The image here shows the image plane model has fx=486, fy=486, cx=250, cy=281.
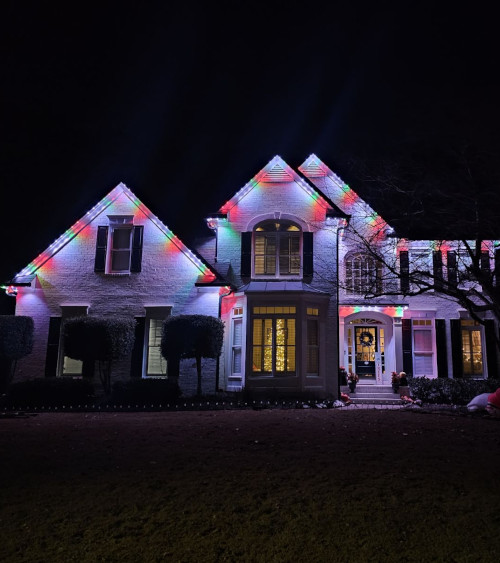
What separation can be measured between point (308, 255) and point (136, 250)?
6223mm

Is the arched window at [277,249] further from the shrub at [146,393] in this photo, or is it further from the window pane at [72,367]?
the window pane at [72,367]

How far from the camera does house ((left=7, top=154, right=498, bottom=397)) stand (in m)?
16.7

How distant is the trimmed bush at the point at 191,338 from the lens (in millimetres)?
15203

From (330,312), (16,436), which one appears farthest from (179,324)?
(16,436)

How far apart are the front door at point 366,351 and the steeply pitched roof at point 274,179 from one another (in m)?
5.59

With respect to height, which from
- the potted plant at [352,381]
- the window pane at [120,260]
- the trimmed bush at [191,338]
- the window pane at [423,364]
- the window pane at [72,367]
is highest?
the window pane at [120,260]

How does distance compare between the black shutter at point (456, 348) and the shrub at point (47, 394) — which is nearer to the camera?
the shrub at point (47, 394)

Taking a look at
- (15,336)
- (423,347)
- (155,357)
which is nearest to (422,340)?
(423,347)

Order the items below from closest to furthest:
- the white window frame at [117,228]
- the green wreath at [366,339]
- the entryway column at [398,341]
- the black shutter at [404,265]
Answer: the white window frame at [117,228] < the black shutter at [404,265] < the entryway column at [398,341] < the green wreath at [366,339]

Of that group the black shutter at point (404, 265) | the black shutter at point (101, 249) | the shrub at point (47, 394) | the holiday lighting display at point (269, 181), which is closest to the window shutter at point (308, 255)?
the holiday lighting display at point (269, 181)

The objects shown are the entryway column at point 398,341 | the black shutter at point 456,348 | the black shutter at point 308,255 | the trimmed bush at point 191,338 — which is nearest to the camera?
the trimmed bush at point 191,338

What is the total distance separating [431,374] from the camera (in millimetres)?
19062

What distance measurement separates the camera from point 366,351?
19.5 m

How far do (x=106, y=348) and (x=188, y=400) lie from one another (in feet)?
9.94
